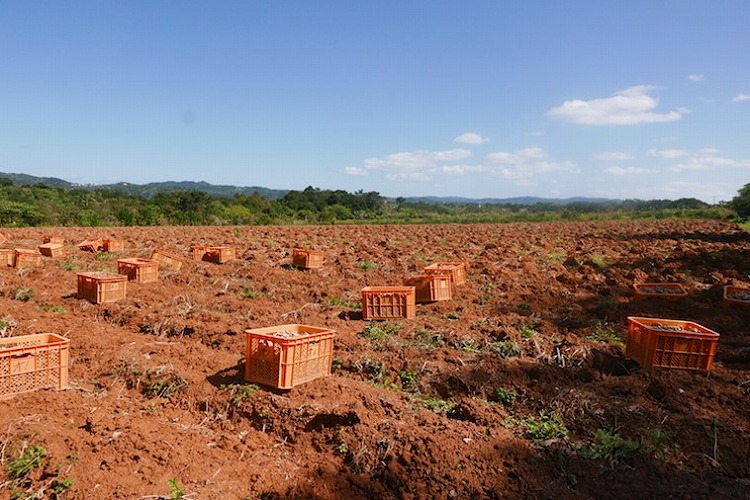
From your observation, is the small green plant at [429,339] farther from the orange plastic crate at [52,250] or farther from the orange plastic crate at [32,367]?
the orange plastic crate at [52,250]

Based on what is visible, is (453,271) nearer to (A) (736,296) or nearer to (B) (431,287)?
(B) (431,287)

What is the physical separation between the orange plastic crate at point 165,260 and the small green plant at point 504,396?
32.1 ft

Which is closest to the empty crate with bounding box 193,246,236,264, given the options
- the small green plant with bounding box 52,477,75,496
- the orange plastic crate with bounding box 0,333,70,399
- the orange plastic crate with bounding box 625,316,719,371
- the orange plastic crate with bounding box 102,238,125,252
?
the orange plastic crate with bounding box 102,238,125,252

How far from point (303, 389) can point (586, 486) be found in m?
2.81

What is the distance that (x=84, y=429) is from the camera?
14.9 ft

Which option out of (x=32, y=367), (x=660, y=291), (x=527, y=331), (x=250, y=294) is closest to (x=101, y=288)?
(x=250, y=294)

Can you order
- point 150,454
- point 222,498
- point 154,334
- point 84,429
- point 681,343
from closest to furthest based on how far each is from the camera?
point 222,498 < point 150,454 < point 84,429 < point 681,343 < point 154,334

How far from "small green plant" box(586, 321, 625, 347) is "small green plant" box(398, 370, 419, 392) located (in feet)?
10.6

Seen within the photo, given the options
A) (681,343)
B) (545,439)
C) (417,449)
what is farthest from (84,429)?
(681,343)

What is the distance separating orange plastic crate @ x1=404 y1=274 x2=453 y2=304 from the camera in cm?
984

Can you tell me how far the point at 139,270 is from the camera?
35.5 feet

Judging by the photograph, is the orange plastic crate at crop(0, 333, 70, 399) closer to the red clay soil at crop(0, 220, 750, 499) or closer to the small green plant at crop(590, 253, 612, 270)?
the red clay soil at crop(0, 220, 750, 499)

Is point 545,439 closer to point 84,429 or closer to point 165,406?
point 165,406

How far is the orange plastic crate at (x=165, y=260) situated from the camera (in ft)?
43.0
